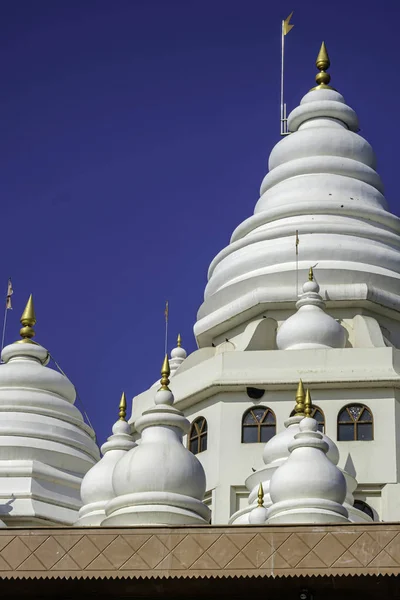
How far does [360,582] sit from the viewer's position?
31.8 metres

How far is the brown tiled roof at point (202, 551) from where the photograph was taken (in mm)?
31969

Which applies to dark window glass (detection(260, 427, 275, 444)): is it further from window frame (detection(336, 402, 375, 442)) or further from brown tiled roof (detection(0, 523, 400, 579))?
brown tiled roof (detection(0, 523, 400, 579))

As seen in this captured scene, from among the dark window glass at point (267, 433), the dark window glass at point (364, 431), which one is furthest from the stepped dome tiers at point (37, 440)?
the dark window glass at point (364, 431)

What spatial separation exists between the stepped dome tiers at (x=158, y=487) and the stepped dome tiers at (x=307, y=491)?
1527 millimetres

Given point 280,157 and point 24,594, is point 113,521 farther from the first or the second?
point 280,157

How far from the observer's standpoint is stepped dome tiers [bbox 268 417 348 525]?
3425 cm

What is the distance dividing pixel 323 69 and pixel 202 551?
81.1 ft

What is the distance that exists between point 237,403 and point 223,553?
11.7 meters

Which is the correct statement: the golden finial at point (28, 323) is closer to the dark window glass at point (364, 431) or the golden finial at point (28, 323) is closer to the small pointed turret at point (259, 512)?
the dark window glass at point (364, 431)

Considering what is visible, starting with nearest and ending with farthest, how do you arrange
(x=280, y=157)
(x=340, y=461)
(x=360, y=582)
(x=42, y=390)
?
(x=360, y=582)
(x=340, y=461)
(x=42, y=390)
(x=280, y=157)

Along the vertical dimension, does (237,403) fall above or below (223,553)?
above

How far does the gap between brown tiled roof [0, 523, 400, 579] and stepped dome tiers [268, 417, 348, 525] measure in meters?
1.52

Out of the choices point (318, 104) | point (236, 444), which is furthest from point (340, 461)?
point (318, 104)

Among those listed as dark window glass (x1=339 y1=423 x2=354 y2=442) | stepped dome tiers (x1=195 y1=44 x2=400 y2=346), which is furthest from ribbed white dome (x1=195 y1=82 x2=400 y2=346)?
dark window glass (x1=339 y1=423 x2=354 y2=442)
